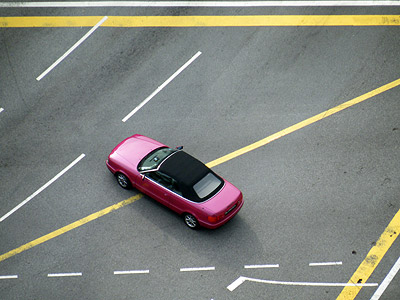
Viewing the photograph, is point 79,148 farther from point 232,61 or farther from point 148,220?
point 232,61

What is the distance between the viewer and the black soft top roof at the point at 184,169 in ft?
43.3

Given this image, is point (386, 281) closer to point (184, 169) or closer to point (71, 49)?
point (184, 169)

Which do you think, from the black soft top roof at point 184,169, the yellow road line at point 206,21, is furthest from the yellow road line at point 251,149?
the yellow road line at point 206,21

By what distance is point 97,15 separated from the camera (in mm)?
18031

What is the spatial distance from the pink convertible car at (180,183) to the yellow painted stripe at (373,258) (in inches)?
135

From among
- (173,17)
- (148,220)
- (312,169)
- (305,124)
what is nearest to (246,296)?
(148,220)

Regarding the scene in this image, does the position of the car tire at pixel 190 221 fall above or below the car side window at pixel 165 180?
below

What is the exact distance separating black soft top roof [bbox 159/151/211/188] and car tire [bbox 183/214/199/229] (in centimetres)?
88

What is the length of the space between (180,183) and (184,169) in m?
0.45

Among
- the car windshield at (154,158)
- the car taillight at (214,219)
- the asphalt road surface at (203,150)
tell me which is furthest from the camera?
the car windshield at (154,158)

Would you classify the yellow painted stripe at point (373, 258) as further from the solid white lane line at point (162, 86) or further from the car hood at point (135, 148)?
the solid white lane line at point (162, 86)

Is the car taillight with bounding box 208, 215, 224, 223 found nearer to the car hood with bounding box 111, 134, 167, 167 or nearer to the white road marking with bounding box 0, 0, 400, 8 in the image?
the car hood with bounding box 111, 134, 167, 167

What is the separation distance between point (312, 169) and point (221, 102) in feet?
11.9

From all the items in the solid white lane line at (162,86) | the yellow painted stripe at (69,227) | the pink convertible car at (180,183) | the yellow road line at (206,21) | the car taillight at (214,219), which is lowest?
the yellow painted stripe at (69,227)
